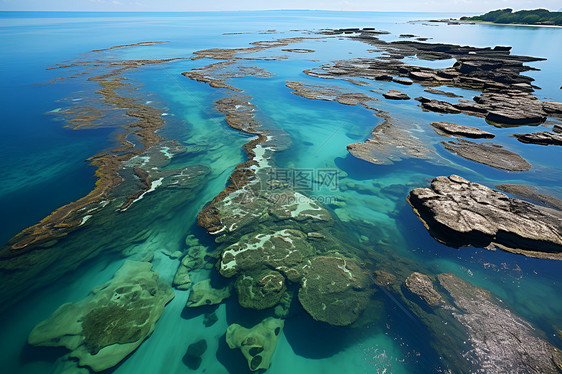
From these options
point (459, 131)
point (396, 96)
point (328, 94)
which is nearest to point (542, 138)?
point (459, 131)

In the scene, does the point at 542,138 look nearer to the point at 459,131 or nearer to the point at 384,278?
the point at 459,131

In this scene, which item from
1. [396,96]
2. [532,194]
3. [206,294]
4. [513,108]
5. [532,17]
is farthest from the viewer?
[532,17]

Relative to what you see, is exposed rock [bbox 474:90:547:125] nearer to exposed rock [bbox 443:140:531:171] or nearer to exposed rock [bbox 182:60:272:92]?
exposed rock [bbox 443:140:531:171]

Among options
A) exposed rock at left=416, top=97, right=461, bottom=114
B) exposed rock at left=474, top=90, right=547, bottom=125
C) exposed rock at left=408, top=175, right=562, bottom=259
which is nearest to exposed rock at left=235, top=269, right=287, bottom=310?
exposed rock at left=408, top=175, right=562, bottom=259

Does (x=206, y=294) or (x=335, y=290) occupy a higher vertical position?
(x=335, y=290)

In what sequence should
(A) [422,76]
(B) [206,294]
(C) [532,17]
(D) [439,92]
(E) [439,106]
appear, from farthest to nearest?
(C) [532,17] → (A) [422,76] → (D) [439,92] → (E) [439,106] → (B) [206,294]

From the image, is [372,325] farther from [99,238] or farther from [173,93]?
[173,93]
